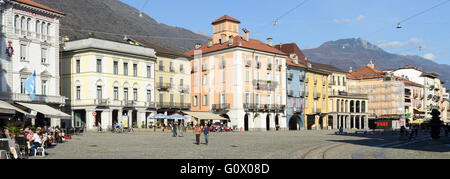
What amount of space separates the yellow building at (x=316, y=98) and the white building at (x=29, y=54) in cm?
3976

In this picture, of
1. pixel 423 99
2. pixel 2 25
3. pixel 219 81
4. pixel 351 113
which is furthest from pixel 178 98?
pixel 423 99

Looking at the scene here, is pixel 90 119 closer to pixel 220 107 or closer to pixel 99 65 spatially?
pixel 99 65

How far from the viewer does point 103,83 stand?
5722 cm

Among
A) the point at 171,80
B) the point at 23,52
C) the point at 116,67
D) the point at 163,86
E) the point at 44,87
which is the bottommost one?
the point at 44,87

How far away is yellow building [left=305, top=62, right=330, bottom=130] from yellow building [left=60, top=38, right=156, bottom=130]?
27970mm

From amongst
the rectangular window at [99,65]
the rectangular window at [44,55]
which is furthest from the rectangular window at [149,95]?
the rectangular window at [44,55]

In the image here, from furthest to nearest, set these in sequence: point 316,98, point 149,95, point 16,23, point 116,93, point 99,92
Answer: point 316,98 < point 149,95 < point 116,93 < point 99,92 < point 16,23

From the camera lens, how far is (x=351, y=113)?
289 feet

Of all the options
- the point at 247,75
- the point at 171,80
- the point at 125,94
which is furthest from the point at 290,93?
the point at 125,94

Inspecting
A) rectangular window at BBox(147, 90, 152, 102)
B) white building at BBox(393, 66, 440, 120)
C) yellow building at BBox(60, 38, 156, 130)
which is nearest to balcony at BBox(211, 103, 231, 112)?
rectangular window at BBox(147, 90, 152, 102)

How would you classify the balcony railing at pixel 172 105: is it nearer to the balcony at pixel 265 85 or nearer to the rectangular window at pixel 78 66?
the balcony at pixel 265 85

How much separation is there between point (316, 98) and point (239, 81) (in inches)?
795

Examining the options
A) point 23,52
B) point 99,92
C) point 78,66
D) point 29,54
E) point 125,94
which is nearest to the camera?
point 23,52
